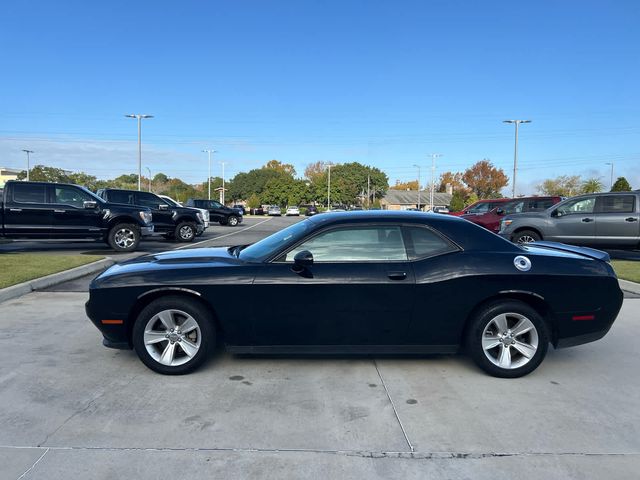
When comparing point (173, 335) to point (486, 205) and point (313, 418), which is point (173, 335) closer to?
point (313, 418)

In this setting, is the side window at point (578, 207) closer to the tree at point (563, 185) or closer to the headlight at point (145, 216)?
the headlight at point (145, 216)

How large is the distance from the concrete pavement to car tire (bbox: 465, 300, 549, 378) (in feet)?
0.48

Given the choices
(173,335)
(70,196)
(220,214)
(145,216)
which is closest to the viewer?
(173,335)

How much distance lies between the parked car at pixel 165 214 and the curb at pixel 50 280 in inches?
253

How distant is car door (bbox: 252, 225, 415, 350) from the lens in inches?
163

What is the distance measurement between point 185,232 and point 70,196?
17.9 ft

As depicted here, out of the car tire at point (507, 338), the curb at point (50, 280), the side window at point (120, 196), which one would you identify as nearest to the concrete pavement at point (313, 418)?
the car tire at point (507, 338)

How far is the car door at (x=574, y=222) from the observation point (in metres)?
11.7

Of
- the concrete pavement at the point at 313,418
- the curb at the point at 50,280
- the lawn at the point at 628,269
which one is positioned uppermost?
the lawn at the point at 628,269

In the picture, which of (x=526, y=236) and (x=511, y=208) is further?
(x=511, y=208)

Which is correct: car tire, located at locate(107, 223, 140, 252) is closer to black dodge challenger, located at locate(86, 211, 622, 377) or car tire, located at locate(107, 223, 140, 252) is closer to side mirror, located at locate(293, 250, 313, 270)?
black dodge challenger, located at locate(86, 211, 622, 377)

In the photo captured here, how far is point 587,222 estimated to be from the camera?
38.4 feet

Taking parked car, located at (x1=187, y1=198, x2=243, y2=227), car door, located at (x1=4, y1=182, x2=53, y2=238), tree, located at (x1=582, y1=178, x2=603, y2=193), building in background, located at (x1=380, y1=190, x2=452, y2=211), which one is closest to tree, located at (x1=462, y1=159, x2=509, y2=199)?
building in background, located at (x1=380, y1=190, x2=452, y2=211)

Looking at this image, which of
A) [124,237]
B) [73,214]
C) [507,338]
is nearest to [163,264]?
[507,338]
